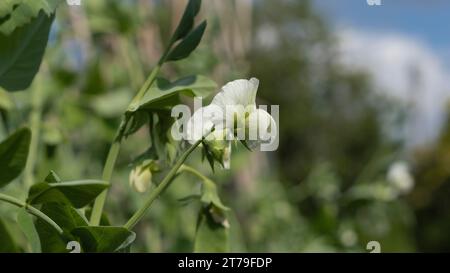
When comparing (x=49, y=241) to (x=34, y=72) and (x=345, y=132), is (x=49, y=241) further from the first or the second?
(x=345, y=132)

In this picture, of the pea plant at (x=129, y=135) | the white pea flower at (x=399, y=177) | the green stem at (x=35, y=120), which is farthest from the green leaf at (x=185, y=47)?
the white pea flower at (x=399, y=177)

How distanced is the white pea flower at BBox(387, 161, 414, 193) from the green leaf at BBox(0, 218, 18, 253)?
106 centimetres

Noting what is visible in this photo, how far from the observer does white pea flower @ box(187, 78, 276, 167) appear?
373mm

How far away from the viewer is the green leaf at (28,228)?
15.6 inches

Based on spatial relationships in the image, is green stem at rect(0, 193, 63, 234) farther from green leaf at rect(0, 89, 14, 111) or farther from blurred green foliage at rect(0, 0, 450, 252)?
green leaf at rect(0, 89, 14, 111)

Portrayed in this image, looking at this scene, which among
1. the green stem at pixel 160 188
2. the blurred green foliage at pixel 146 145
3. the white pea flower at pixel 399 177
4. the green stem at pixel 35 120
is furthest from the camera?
the white pea flower at pixel 399 177

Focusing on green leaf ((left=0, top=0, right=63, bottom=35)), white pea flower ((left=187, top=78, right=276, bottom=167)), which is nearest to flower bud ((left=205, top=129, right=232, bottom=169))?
white pea flower ((left=187, top=78, right=276, bottom=167))

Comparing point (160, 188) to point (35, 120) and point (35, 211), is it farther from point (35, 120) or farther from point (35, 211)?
point (35, 120)

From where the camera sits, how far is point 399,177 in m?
1.46

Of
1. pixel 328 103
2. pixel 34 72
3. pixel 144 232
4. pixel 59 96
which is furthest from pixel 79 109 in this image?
pixel 328 103

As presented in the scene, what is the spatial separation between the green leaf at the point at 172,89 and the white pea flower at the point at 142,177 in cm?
4

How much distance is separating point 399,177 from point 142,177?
1082 millimetres

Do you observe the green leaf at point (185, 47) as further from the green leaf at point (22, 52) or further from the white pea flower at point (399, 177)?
the white pea flower at point (399, 177)

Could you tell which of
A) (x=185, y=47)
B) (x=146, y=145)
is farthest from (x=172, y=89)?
(x=146, y=145)
